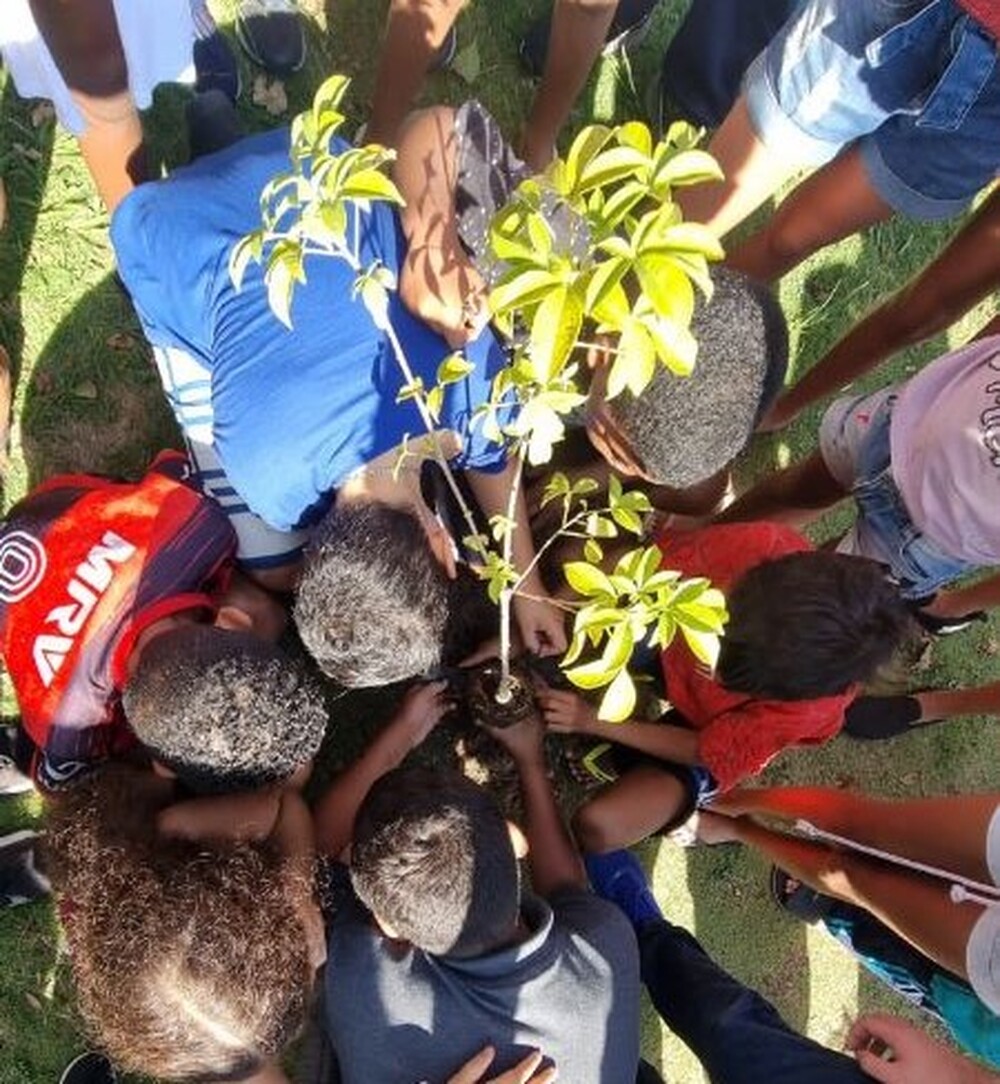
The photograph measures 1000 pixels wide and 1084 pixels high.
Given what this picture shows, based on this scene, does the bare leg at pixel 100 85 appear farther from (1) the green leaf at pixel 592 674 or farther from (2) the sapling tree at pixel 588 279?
(1) the green leaf at pixel 592 674

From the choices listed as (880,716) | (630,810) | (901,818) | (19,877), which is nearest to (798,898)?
(880,716)

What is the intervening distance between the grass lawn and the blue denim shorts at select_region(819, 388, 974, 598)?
822mm

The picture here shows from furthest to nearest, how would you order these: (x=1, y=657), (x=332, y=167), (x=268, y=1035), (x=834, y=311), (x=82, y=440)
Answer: (x=834, y=311), (x=82, y=440), (x=1, y=657), (x=268, y=1035), (x=332, y=167)

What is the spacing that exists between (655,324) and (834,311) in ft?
9.48

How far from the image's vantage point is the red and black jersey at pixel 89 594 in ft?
7.30

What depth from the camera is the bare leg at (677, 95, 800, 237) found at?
2545 millimetres

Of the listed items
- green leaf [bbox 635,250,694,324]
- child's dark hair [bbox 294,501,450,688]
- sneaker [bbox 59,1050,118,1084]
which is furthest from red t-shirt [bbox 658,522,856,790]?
sneaker [bbox 59,1050,118,1084]

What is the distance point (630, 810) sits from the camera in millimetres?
2764

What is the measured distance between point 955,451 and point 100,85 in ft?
6.41

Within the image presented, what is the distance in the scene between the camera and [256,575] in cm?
258

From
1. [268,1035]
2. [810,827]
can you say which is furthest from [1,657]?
[810,827]

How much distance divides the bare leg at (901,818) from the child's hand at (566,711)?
589mm

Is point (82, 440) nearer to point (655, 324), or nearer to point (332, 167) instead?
point (332, 167)

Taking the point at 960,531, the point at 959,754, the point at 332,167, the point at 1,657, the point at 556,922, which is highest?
the point at 332,167
